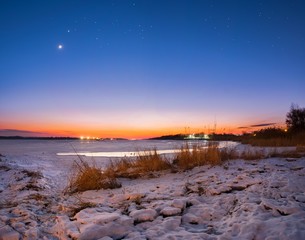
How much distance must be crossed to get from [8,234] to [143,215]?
1.62 metres

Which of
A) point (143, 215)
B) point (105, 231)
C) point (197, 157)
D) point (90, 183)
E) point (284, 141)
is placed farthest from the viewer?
point (284, 141)

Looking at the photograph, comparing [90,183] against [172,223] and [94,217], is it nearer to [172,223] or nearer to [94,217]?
[94,217]

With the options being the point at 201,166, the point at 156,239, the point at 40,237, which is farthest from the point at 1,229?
the point at 201,166

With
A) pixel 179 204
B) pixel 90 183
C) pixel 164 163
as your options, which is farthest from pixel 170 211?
pixel 164 163

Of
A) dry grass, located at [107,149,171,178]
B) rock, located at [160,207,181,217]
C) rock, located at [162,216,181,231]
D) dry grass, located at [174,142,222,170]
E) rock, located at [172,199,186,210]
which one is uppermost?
dry grass, located at [174,142,222,170]

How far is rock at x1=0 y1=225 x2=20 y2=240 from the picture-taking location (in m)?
3.32

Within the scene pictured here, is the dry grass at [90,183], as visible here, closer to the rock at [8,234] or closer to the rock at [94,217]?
the rock at [94,217]

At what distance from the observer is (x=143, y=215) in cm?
375

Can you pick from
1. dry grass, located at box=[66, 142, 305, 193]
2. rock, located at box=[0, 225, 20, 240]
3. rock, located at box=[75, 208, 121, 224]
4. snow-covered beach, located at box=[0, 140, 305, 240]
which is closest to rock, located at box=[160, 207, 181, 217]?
snow-covered beach, located at box=[0, 140, 305, 240]

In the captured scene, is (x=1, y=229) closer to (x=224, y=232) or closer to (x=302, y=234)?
(x=224, y=232)

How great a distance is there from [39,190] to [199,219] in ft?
13.0

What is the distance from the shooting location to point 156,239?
3.04m

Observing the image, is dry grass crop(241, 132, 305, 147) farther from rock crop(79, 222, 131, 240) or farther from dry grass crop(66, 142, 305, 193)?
rock crop(79, 222, 131, 240)

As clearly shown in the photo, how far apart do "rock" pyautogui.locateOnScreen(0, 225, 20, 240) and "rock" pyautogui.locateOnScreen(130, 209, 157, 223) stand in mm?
1401
